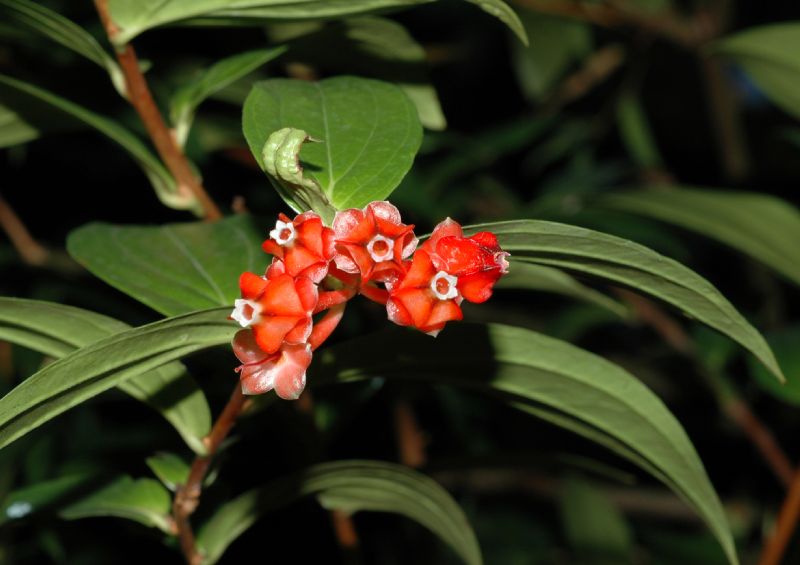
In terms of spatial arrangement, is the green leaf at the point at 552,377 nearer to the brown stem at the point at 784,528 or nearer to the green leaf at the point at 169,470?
the green leaf at the point at 169,470

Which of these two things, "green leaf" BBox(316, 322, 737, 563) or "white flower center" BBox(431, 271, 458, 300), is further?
"green leaf" BBox(316, 322, 737, 563)

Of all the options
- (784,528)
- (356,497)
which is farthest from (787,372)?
(356,497)

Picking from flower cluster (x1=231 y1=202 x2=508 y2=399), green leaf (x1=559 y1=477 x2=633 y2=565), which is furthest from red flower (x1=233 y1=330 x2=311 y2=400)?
green leaf (x1=559 y1=477 x2=633 y2=565)

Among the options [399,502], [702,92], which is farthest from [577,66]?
[399,502]

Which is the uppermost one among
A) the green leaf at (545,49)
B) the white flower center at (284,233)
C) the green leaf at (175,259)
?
the green leaf at (545,49)

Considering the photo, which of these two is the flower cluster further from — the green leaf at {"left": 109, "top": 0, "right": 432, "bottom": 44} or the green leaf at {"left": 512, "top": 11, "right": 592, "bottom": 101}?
the green leaf at {"left": 512, "top": 11, "right": 592, "bottom": 101}

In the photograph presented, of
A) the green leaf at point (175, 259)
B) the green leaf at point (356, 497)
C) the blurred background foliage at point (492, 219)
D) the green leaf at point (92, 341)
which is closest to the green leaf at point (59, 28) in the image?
the blurred background foliage at point (492, 219)

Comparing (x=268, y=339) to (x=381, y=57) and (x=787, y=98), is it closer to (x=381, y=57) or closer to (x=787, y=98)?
(x=381, y=57)
